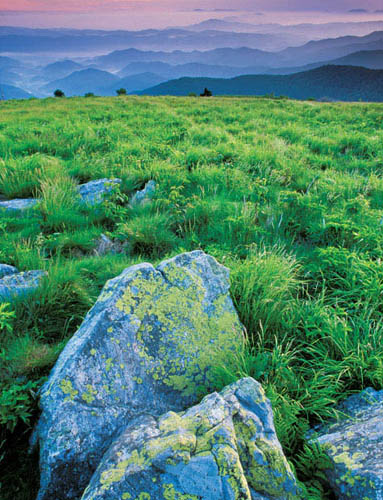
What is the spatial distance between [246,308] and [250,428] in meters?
1.29

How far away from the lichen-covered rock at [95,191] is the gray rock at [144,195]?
1.43ft

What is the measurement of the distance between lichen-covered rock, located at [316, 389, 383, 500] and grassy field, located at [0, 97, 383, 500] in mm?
115

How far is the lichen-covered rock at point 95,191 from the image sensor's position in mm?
5151

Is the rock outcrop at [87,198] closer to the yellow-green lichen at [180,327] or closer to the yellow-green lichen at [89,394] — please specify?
the yellow-green lichen at [180,327]

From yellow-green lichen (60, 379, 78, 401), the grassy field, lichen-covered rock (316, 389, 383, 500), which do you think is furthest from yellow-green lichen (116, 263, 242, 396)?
lichen-covered rock (316, 389, 383, 500)

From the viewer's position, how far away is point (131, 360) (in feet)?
7.33

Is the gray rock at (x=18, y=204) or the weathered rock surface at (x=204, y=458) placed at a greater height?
the gray rock at (x=18, y=204)

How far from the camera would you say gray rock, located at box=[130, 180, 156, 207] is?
5188 millimetres

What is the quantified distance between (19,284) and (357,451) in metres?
3.32

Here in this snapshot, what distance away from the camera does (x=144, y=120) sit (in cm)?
1206

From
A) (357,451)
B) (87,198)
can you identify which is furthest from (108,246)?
(357,451)

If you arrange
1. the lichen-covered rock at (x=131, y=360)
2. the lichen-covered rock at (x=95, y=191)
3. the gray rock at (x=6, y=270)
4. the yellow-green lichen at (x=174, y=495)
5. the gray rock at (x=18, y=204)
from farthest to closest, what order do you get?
the lichen-covered rock at (x=95, y=191) → the gray rock at (x=18, y=204) → the gray rock at (x=6, y=270) → the lichen-covered rock at (x=131, y=360) → the yellow-green lichen at (x=174, y=495)

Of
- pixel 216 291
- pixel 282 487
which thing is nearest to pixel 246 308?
pixel 216 291

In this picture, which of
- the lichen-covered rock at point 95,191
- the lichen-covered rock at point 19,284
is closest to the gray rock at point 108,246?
the lichen-covered rock at point 19,284
